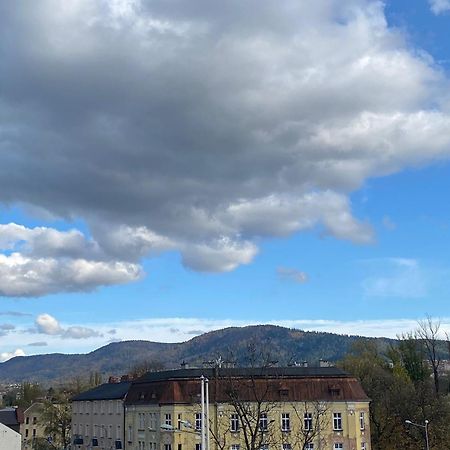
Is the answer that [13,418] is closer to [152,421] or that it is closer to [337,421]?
[152,421]

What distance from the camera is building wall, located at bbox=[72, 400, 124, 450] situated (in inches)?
3728

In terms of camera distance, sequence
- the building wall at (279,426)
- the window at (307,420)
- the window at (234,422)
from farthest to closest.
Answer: the window at (234,422) → the window at (307,420) → the building wall at (279,426)

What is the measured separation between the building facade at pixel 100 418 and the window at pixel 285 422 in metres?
23.2

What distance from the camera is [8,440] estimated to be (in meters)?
62.2

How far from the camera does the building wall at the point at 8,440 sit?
6194 centimetres

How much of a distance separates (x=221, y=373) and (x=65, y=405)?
54.3 m

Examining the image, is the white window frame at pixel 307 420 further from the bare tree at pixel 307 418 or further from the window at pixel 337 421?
the window at pixel 337 421

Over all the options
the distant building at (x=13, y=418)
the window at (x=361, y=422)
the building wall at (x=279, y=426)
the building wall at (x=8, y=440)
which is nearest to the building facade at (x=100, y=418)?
the building wall at (x=279, y=426)

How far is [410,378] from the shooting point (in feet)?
366

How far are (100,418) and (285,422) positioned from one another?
31.6 metres

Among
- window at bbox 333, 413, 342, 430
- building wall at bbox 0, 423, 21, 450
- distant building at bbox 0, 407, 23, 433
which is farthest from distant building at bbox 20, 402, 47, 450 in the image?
building wall at bbox 0, 423, 21, 450

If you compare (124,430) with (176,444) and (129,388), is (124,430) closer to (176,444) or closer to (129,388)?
(129,388)

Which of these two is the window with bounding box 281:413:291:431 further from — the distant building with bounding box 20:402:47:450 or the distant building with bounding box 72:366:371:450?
the distant building with bounding box 20:402:47:450

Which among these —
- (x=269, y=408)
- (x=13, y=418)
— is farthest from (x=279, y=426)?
(x=13, y=418)
